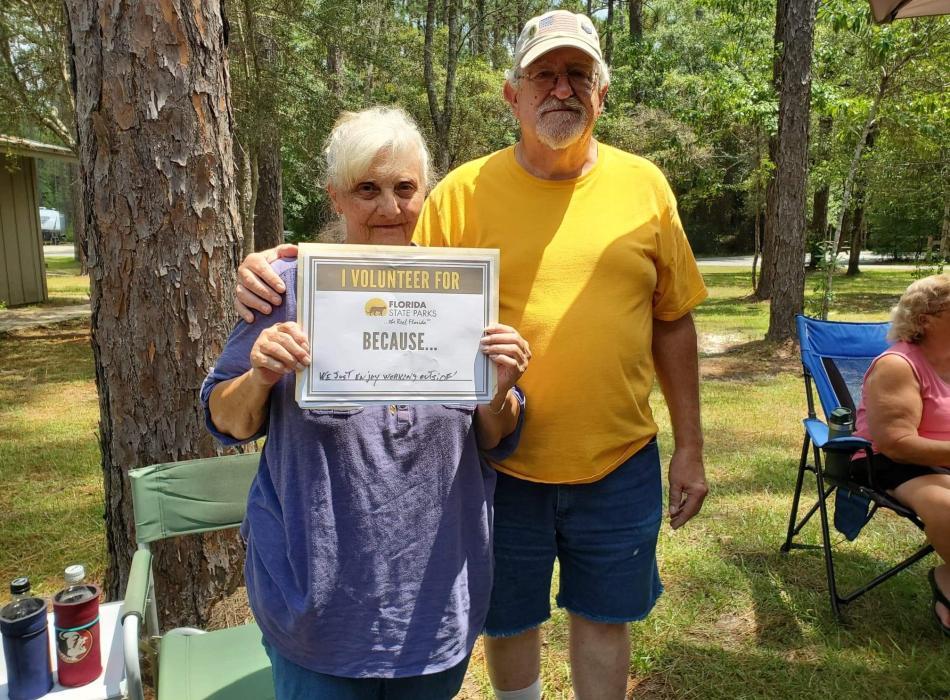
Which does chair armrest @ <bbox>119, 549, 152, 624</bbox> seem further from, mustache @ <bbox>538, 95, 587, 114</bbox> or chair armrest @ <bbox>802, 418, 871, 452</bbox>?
chair armrest @ <bbox>802, 418, 871, 452</bbox>

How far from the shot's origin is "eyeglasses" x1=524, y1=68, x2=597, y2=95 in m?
1.92

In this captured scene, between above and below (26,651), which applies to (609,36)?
above

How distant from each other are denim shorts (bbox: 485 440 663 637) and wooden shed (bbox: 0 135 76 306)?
13.6 m

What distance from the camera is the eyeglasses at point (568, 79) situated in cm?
192

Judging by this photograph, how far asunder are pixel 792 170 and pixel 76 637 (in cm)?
921

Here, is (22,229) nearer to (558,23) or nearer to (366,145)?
(558,23)

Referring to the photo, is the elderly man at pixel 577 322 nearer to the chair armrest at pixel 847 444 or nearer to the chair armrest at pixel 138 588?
the chair armrest at pixel 138 588

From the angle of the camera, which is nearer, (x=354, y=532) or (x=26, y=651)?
(x=354, y=532)

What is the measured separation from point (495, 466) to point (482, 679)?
4.26 ft

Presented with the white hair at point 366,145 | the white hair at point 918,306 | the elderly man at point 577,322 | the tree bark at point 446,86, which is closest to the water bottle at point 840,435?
the white hair at point 918,306

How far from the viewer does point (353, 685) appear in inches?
55.7

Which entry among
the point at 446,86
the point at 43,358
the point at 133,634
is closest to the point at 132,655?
the point at 133,634

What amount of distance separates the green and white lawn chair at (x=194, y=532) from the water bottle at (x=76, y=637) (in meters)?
0.12

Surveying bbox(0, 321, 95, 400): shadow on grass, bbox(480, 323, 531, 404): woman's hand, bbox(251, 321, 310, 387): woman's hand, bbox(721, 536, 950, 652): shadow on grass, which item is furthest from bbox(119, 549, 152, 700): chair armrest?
bbox(0, 321, 95, 400): shadow on grass
